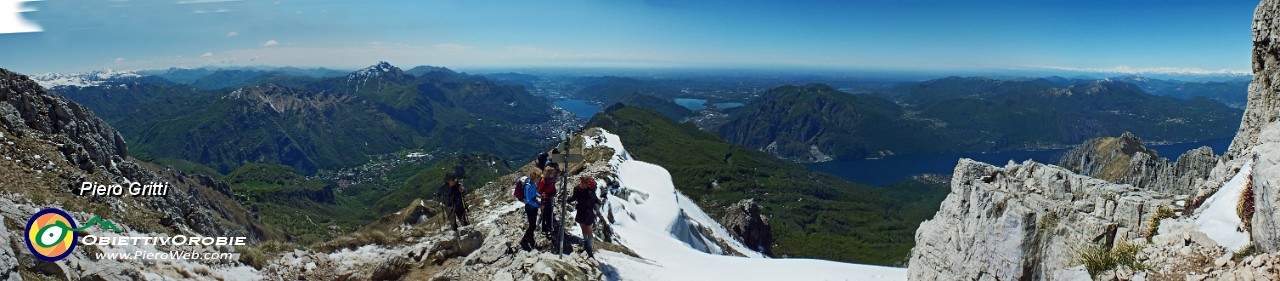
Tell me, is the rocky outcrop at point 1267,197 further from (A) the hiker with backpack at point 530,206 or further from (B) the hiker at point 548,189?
(A) the hiker with backpack at point 530,206

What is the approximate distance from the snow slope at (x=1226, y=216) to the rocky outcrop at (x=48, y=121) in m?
34.7

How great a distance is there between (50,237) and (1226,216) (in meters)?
21.0

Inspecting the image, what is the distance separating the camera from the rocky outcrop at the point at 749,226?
59.6 meters

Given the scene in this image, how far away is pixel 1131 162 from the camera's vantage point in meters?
65.0

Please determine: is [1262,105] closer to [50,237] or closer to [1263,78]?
[1263,78]

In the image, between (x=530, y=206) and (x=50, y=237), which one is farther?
(x=530, y=206)

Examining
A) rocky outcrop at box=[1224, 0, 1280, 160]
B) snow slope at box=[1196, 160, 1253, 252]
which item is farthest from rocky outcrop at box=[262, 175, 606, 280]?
rocky outcrop at box=[1224, 0, 1280, 160]

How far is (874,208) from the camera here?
501 ft

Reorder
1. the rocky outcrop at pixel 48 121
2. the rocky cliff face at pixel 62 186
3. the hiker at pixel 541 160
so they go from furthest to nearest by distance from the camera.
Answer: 1. the rocky outcrop at pixel 48 121
2. the hiker at pixel 541 160
3. the rocky cliff face at pixel 62 186

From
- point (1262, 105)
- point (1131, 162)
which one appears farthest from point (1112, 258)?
point (1131, 162)

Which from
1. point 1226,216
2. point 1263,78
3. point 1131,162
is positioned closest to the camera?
point 1226,216

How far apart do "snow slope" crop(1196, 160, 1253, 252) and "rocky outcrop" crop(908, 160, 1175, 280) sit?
110cm

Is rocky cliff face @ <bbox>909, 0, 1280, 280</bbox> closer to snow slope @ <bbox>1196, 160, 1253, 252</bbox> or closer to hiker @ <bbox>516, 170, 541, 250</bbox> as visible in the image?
snow slope @ <bbox>1196, 160, 1253, 252</bbox>

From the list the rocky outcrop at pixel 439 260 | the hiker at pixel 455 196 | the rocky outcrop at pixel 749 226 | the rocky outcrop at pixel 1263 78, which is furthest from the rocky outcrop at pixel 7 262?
the rocky outcrop at pixel 749 226
